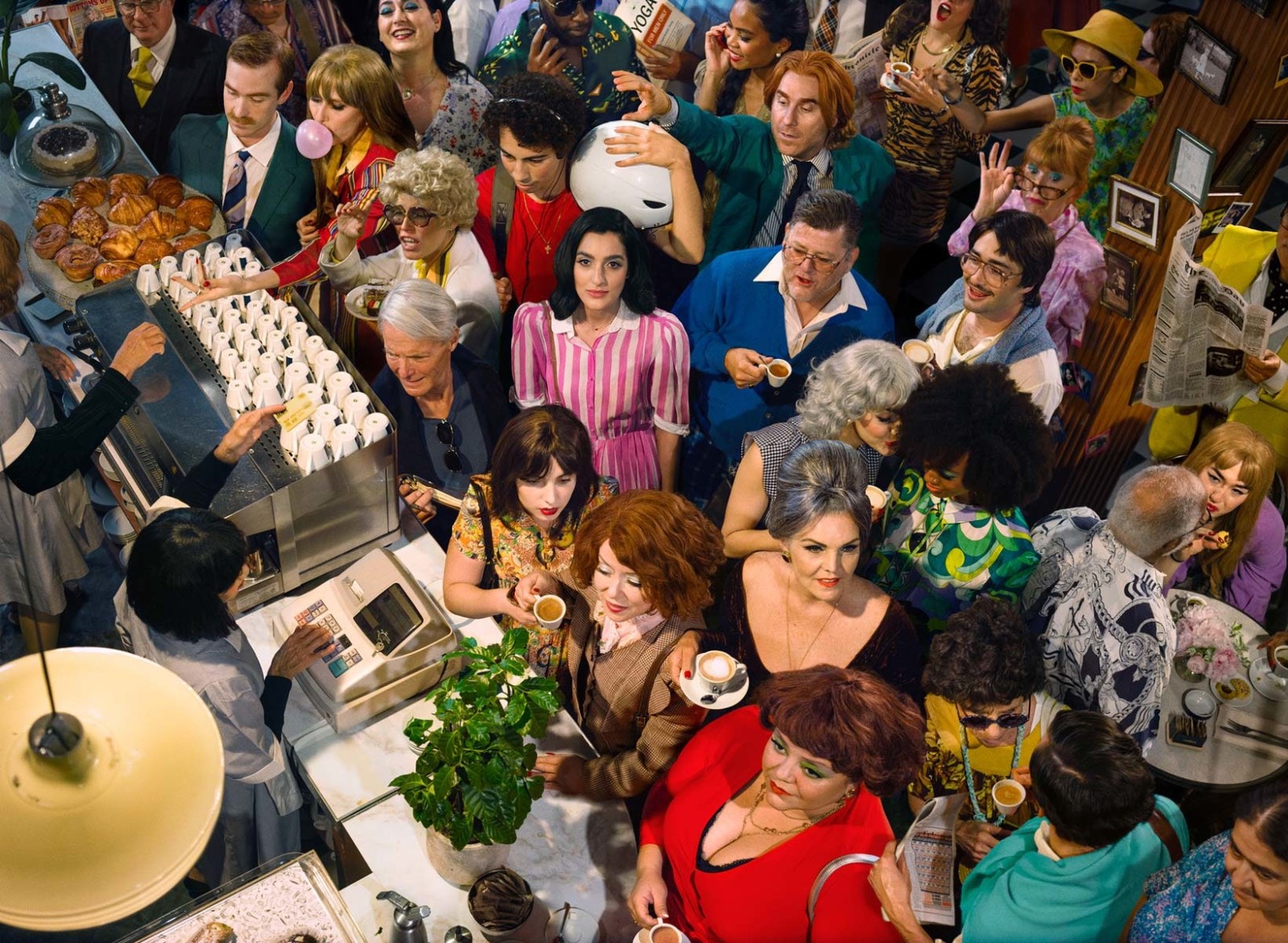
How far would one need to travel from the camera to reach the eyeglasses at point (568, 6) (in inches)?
199

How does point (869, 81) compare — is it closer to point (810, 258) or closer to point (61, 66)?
point (810, 258)

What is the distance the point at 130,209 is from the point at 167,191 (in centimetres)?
19

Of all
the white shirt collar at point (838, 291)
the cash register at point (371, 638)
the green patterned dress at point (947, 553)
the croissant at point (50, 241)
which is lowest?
the cash register at point (371, 638)

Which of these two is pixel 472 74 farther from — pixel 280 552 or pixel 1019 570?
pixel 1019 570

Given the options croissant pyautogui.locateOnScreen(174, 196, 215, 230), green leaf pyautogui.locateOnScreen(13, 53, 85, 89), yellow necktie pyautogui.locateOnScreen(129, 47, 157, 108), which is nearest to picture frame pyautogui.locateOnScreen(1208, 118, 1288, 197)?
croissant pyautogui.locateOnScreen(174, 196, 215, 230)

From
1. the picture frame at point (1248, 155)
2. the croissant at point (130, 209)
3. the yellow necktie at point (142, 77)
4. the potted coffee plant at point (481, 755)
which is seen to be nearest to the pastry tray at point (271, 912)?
the potted coffee plant at point (481, 755)

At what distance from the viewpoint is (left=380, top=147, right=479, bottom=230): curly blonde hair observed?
4301 millimetres

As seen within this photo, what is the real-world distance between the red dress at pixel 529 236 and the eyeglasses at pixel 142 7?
1.89 metres

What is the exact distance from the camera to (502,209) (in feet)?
15.3

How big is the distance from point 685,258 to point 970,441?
1573mm

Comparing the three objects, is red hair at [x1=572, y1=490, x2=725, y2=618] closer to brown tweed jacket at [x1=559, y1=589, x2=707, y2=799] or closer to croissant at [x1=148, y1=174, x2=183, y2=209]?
brown tweed jacket at [x1=559, y1=589, x2=707, y2=799]

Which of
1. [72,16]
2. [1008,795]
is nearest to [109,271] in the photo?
[72,16]

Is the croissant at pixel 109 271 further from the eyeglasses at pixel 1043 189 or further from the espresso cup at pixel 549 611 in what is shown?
the eyeglasses at pixel 1043 189

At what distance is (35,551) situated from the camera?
170 inches
